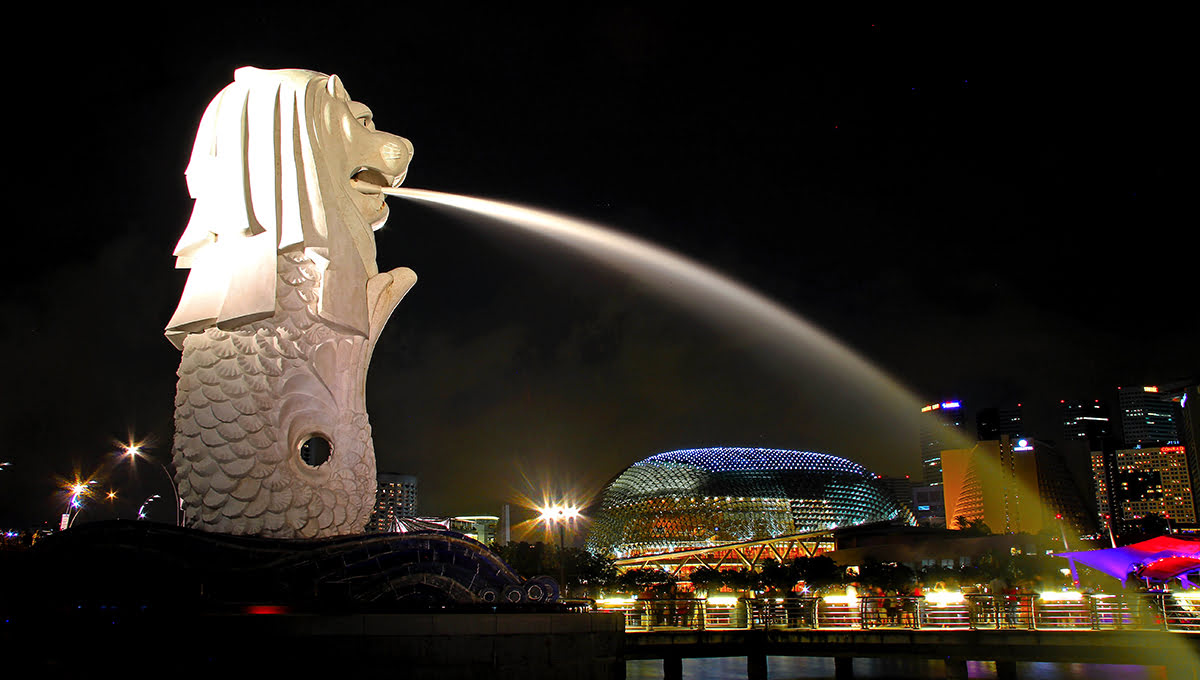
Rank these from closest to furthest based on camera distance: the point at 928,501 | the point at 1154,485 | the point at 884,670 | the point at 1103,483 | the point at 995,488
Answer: the point at 884,670 < the point at 995,488 < the point at 1154,485 < the point at 1103,483 < the point at 928,501

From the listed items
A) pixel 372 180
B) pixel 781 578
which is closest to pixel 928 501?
pixel 781 578

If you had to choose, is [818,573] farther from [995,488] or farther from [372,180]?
[995,488]

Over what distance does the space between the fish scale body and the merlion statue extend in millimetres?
24

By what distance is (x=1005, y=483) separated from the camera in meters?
94.9

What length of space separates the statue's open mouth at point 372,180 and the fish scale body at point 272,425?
2407 millimetres

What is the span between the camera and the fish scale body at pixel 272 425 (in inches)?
711

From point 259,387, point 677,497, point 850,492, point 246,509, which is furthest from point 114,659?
point 850,492

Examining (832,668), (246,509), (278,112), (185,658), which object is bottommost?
(832,668)

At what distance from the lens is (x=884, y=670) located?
95.9 feet

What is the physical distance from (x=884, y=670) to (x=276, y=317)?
67.7 ft

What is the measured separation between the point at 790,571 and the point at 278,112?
1249 inches

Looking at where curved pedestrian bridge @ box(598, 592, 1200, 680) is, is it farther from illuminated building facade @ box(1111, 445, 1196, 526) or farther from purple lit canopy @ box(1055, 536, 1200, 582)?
illuminated building facade @ box(1111, 445, 1196, 526)

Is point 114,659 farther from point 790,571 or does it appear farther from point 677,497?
point 677,497

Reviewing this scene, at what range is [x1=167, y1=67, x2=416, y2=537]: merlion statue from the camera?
18.1 meters
